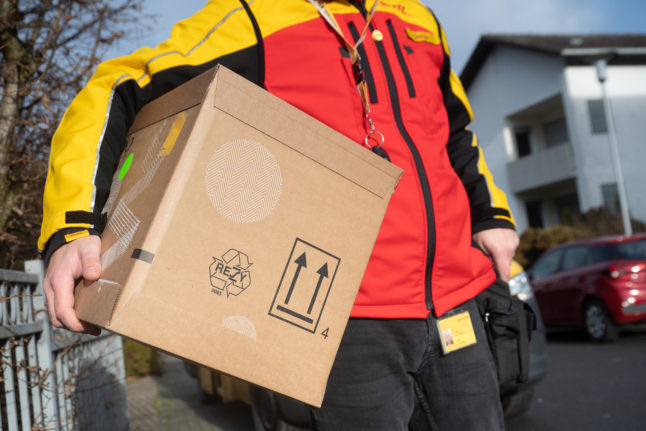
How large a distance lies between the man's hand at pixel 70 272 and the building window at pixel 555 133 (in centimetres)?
2272

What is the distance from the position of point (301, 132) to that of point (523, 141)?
23888mm

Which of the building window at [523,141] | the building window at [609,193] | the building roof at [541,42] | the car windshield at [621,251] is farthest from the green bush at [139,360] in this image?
the building window at [523,141]

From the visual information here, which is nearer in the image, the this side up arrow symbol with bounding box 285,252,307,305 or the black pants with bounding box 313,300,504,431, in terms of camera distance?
the this side up arrow symbol with bounding box 285,252,307,305

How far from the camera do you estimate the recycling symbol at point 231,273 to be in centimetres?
119

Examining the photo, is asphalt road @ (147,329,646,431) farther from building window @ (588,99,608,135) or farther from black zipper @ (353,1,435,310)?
building window @ (588,99,608,135)

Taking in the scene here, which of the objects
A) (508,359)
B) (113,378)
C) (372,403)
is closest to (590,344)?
(113,378)

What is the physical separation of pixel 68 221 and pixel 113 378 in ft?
10.0

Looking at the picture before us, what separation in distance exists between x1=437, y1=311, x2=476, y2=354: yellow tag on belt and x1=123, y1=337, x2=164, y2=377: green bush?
746 centimetres

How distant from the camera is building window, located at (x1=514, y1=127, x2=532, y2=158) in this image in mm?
23425

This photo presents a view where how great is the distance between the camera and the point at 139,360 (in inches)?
339

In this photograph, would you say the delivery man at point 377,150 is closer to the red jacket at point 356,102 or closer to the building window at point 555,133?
the red jacket at point 356,102

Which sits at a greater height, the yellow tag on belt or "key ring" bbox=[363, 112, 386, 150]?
"key ring" bbox=[363, 112, 386, 150]

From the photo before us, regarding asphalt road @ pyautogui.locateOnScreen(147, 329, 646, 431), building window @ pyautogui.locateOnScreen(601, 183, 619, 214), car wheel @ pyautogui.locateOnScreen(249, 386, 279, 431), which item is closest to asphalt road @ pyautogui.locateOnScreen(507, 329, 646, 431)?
asphalt road @ pyautogui.locateOnScreen(147, 329, 646, 431)

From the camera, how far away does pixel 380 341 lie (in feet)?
4.88
